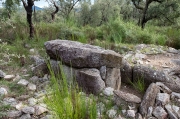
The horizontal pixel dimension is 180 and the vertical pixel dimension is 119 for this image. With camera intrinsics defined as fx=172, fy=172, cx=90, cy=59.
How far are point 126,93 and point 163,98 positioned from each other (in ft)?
1.90

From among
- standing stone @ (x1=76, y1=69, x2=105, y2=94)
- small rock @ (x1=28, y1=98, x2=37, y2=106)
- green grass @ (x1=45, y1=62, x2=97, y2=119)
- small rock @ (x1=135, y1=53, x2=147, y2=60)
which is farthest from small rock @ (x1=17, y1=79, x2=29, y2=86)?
small rock @ (x1=135, y1=53, x2=147, y2=60)

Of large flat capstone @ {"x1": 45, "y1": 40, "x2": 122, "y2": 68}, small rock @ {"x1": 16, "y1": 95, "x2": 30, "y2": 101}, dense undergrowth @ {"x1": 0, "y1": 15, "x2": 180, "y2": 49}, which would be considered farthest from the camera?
dense undergrowth @ {"x1": 0, "y1": 15, "x2": 180, "y2": 49}

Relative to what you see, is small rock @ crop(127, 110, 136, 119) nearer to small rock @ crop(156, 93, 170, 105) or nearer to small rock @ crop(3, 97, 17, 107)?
small rock @ crop(156, 93, 170, 105)

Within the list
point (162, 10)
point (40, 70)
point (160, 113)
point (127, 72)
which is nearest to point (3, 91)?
point (40, 70)

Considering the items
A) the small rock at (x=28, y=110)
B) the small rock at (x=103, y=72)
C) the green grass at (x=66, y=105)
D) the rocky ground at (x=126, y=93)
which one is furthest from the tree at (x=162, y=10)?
the green grass at (x=66, y=105)

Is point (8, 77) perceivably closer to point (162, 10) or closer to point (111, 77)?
point (111, 77)

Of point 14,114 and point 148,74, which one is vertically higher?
point 148,74

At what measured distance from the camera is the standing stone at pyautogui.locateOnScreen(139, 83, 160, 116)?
8.54 ft

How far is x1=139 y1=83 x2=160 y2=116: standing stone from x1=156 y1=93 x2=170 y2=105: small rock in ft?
0.19

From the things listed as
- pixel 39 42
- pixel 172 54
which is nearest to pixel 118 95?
pixel 172 54

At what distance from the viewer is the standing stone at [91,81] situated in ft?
9.76

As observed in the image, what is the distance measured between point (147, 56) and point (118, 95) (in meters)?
2.04

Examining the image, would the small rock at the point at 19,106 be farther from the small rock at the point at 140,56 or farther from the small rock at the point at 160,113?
the small rock at the point at 140,56

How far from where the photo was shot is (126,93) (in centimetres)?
290
